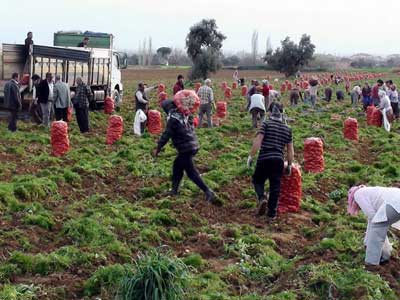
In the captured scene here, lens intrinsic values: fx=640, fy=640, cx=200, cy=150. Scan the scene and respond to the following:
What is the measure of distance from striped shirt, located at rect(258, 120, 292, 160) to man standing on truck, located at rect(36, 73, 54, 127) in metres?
9.55

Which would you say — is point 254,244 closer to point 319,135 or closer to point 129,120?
point 319,135

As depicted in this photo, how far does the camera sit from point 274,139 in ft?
30.1

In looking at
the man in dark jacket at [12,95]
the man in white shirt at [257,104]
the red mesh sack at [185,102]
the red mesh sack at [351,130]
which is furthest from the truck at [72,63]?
the red mesh sack at [185,102]

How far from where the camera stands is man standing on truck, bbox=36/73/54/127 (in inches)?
679

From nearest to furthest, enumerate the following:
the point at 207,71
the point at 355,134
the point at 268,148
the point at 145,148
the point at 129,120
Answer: the point at 268,148, the point at 145,148, the point at 355,134, the point at 129,120, the point at 207,71

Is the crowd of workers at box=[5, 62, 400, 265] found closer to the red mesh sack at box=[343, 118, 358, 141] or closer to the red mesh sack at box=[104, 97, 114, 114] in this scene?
the red mesh sack at box=[343, 118, 358, 141]

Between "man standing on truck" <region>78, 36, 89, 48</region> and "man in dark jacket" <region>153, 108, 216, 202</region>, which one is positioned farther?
"man standing on truck" <region>78, 36, 89, 48</region>

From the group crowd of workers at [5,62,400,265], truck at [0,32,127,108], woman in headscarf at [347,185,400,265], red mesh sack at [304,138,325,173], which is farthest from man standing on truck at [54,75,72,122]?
woman in headscarf at [347,185,400,265]

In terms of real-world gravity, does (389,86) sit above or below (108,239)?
above

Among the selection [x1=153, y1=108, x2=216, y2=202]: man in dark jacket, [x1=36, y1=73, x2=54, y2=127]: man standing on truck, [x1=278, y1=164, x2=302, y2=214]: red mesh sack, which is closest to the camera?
[x1=278, y1=164, x2=302, y2=214]: red mesh sack

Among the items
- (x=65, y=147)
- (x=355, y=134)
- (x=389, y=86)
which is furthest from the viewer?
(x=389, y=86)

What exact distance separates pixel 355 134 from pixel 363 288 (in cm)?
1182

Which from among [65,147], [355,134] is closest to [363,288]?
[65,147]

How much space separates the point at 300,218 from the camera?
965 centimetres
